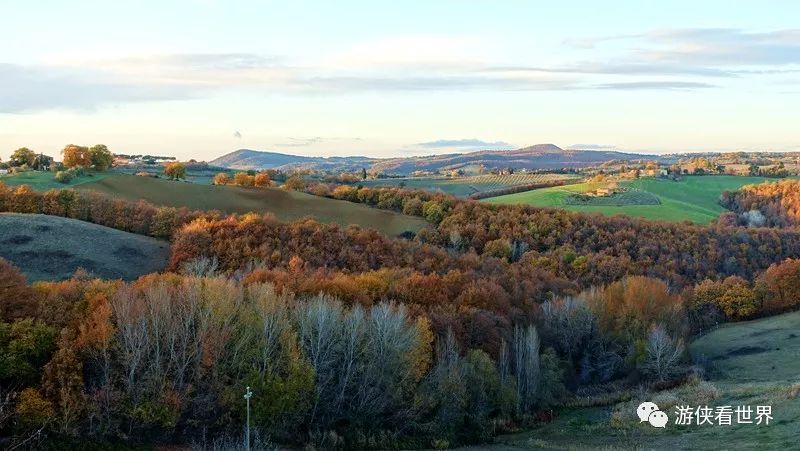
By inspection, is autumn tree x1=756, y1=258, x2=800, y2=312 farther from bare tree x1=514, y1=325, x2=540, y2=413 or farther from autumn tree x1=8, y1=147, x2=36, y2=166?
autumn tree x1=8, y1=147, x2=36, y2=166

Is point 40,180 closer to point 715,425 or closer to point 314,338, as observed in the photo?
point 314,338

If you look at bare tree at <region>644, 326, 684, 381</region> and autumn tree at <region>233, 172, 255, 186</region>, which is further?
autumn tree at <region>233, 172, 255, 186</region>

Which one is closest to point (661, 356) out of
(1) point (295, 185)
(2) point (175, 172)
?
(1) point (295, 185)

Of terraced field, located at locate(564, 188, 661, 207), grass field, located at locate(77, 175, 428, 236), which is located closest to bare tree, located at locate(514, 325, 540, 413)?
grass field, located at locate(77, 175, 428, 236)

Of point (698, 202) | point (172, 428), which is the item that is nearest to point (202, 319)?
point (172, 428)

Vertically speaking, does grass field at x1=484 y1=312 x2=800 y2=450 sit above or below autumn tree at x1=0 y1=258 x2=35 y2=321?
below

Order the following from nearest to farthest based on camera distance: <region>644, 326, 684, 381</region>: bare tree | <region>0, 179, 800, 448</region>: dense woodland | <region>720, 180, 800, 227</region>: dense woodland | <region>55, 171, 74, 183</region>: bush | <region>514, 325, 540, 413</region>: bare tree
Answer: <region>0, 179, 800, 448</region>: dense woodland < <region>514, 325, 540, 413</region>: bare tree < <region>644, 326, 684, 381</region>: bare tree < <region>55, 171, 74, 183</region>: bush < <region>720, 180, 800, 227</region>: dense woodland

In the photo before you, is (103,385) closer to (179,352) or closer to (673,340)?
(179,352)
